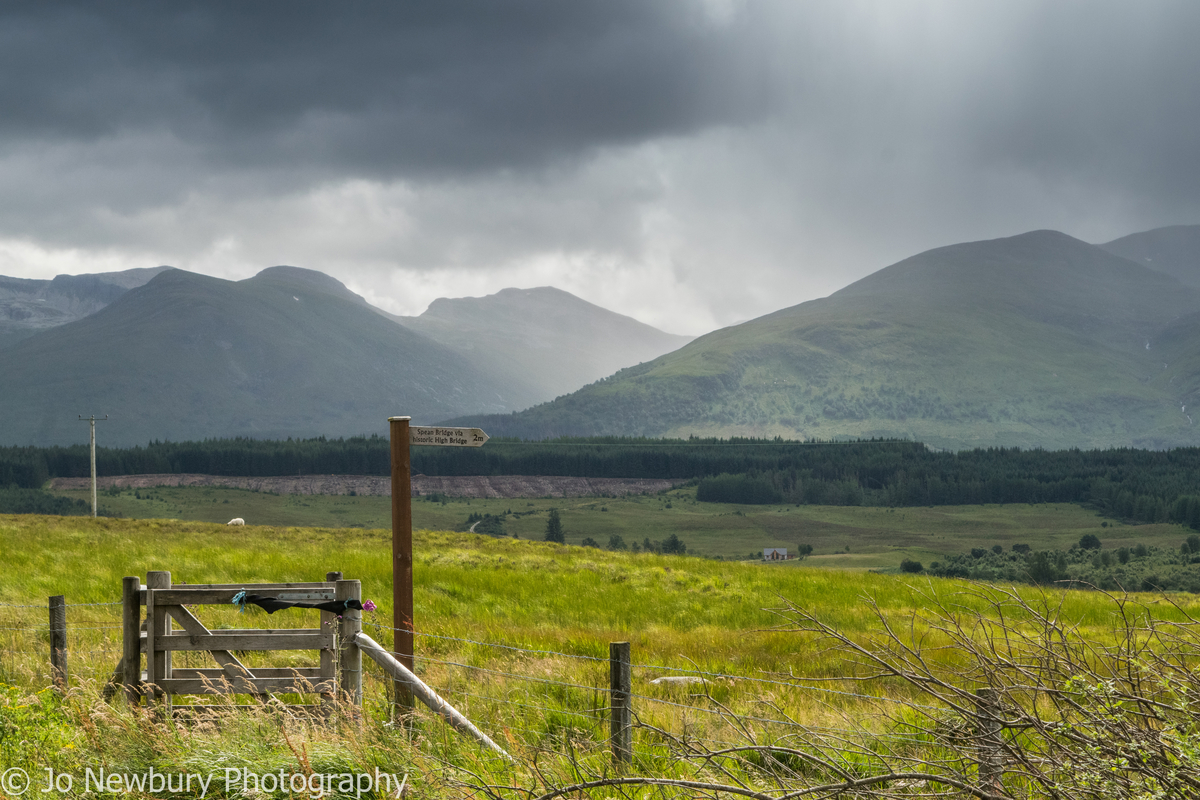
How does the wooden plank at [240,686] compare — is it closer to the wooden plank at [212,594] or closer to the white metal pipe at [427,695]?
the white metal pipe at [427,695]

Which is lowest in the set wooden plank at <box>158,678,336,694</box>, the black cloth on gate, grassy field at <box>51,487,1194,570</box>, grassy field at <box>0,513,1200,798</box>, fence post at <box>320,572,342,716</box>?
grassy field at <box>51,487,1194,570</box>

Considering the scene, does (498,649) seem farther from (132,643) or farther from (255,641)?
(132,643)

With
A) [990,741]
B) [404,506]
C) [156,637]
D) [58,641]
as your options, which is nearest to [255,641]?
[156,637]

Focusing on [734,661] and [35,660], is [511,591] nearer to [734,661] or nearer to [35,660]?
[734,661]

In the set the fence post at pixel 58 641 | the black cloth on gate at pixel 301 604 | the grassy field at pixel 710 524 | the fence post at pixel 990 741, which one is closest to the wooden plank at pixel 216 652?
the black cloth on gate at pixel 301 604

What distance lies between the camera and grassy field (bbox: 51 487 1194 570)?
152 m

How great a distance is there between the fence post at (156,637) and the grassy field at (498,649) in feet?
1.13

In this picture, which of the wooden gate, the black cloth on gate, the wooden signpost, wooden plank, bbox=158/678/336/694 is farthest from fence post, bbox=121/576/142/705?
the wooden signpost

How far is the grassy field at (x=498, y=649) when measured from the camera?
249 inches

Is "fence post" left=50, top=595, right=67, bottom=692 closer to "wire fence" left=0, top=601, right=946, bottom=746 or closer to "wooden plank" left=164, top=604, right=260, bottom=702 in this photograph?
"wire fence" left=0, top=601, right=946, bottom=746

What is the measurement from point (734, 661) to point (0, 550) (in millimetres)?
18668

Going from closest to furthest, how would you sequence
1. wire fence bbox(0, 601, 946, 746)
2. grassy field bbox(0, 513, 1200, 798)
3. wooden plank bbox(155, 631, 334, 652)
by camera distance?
1. grassy field bbox(0, 513, 1200, 798)
2. wooden plank bbox(155, 631, 334, 652)
3. wire fence bbox(0, 601, 946, 746)

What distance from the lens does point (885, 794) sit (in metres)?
3.67

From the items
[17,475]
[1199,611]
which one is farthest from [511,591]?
[17,475]
